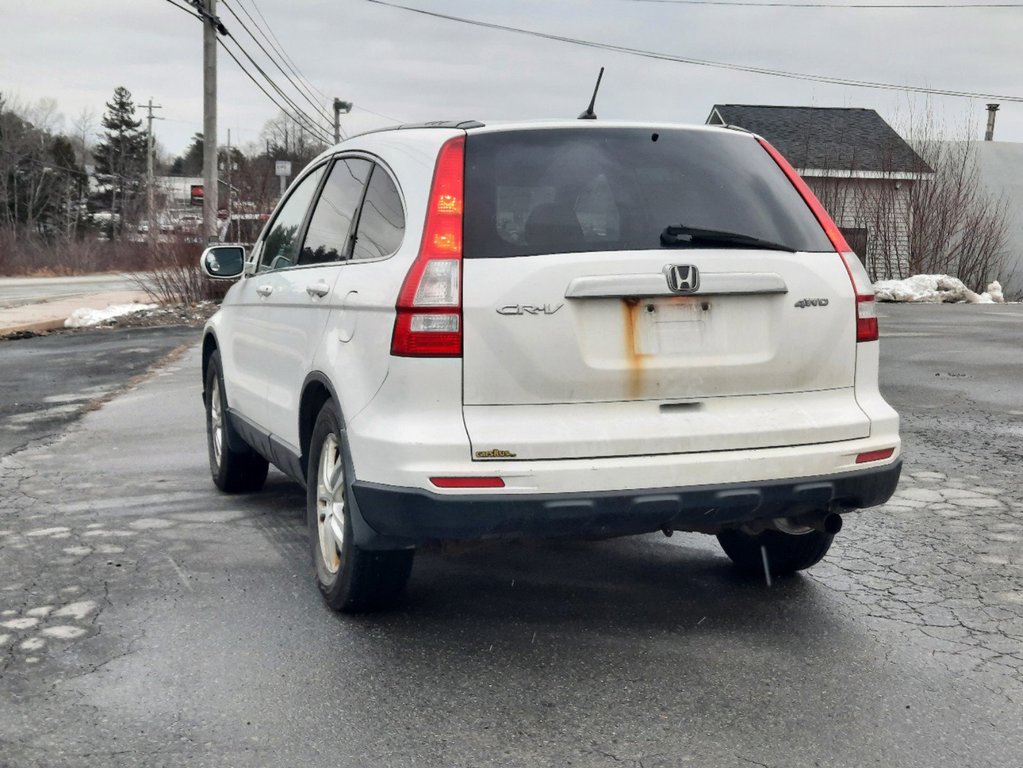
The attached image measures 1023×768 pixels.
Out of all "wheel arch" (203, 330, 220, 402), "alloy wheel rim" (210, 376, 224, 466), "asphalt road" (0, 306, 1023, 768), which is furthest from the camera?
"wheel arch" (203, 330, 220, 402)

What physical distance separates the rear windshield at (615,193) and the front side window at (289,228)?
1687mm

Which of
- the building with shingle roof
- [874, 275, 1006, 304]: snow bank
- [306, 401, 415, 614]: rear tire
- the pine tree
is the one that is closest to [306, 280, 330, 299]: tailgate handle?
[306, 401, 415, 614]: rear tire

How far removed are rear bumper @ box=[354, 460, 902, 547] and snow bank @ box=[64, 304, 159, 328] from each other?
61.7 feet

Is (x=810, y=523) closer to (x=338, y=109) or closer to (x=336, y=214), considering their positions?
(x=336, y=214)

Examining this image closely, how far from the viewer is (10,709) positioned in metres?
3.60

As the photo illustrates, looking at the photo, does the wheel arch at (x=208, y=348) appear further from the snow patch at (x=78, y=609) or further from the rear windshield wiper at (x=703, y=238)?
the rear windshield wiper at (x=703, y=238)

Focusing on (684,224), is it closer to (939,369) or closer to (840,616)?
(840,616)

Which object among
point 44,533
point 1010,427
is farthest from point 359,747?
point 1010,427

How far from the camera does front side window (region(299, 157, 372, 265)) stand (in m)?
4.79

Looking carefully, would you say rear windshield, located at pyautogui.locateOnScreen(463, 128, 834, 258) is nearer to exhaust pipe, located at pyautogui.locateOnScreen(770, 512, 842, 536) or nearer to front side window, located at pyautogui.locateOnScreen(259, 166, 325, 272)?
exhaust pipe, located at pyautogui.locateOnScreen(770, 512, 842, 536)

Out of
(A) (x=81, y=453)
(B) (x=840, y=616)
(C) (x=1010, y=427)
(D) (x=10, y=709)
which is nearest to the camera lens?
(D) (x=10, y=709)

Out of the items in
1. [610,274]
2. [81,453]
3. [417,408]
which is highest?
[610,274]

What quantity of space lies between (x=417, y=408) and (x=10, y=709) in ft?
4.98

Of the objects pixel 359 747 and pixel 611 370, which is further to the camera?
pixel 611 370
